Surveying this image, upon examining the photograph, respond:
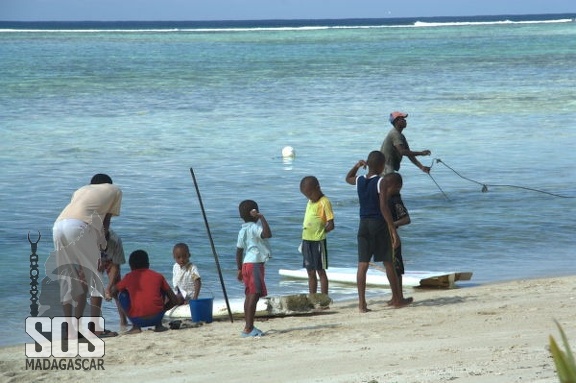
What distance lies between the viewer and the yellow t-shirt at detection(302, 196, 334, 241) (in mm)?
8453

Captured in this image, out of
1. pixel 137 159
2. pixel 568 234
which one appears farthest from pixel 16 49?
pixel 568 234

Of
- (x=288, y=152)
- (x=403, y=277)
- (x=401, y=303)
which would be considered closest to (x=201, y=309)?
(x=401, y=303)

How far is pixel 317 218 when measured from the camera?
8.45 m

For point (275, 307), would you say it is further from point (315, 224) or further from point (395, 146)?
point (395, 146)

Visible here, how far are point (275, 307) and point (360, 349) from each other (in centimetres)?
153

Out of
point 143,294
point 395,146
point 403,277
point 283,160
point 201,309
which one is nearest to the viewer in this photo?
point 143,294

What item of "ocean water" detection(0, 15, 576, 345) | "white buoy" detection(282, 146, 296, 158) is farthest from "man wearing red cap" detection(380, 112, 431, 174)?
"white buoy" detection(282, 146, 296, 158)

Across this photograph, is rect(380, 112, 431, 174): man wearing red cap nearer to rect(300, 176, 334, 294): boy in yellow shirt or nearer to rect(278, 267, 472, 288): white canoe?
rect(278, 267, 472, 288): white canoe

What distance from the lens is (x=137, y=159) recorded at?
19484 mm

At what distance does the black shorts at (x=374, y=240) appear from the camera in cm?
812
